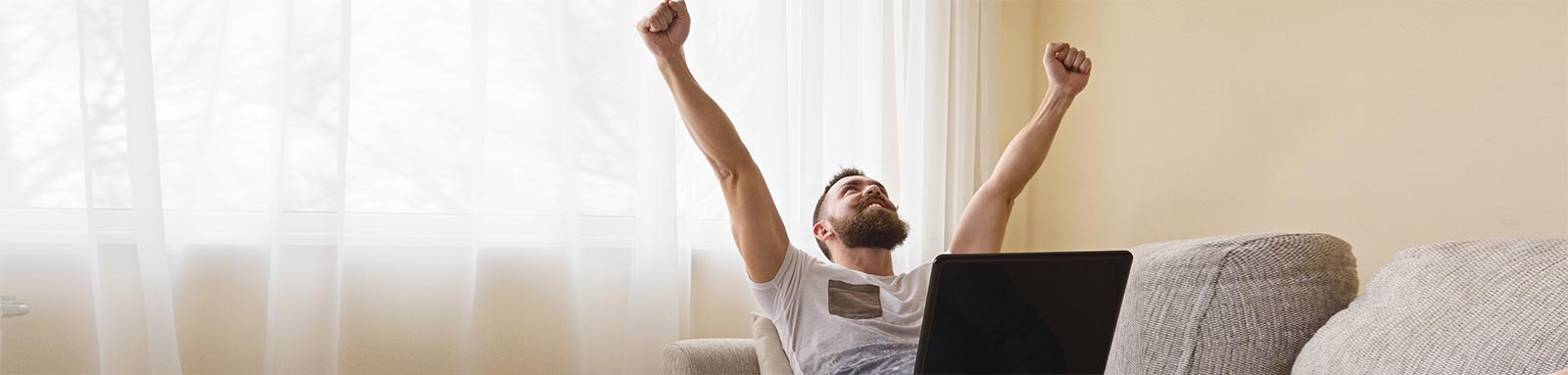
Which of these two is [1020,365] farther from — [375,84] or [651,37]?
[375,84]

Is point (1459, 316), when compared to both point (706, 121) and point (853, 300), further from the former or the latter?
point (706, 121)

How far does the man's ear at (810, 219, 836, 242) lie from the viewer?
96.3 inches

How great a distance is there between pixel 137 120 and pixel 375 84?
1.60ft

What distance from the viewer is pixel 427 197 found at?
2.58 metres

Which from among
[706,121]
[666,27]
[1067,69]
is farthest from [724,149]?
[1067,69]

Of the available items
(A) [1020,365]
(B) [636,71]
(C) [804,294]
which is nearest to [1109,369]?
(C) [804,294]

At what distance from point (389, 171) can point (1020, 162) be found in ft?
4.83

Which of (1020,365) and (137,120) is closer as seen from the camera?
(1020,365)

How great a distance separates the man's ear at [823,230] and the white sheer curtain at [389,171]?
0.38 metres

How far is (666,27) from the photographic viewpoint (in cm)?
197

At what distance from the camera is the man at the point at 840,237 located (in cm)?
202

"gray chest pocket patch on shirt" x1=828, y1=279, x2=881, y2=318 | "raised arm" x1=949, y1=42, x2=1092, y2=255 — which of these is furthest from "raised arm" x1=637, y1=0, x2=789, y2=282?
"raised arm" x1=949, y1=42, x2=1092, y2=255

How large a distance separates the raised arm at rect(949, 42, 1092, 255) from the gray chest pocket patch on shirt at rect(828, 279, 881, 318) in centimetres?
33

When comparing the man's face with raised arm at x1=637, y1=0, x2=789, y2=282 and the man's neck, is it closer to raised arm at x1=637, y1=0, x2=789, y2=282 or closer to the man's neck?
the man's neck
